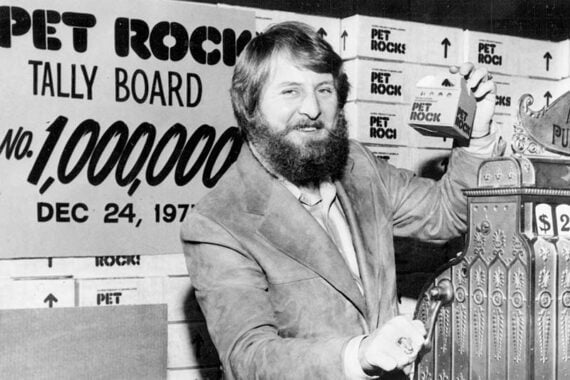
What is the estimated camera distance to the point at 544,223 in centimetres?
214

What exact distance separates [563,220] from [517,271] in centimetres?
21

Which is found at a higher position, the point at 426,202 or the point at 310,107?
the point at 310,107

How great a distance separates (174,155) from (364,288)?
1076 millimetres

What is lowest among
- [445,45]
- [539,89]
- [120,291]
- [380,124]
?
[120,291]

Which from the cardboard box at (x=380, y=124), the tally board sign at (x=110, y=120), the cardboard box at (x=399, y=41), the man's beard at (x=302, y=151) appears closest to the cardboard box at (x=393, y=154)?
the cardboard box at (x=380, y=124)

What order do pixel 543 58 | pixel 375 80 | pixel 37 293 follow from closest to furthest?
1. pixel 37 293
2. pixel 375 80
3. pixel 543 58

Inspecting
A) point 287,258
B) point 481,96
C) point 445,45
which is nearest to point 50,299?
point 287,258

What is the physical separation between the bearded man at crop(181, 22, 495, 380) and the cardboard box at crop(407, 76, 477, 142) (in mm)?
88

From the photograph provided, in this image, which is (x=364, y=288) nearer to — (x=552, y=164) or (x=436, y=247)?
(x=552, y=164)

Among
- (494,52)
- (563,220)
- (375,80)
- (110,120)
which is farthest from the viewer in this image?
(494,52)

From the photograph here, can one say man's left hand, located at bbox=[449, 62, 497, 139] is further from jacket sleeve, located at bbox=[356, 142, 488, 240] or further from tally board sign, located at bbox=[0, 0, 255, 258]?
tally board sign, located at bbox=[0, 0, 255, 258]

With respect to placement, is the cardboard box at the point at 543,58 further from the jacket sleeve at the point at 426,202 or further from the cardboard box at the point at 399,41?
the jacket sleeve at the point at 426,202

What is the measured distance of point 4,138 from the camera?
263 cm

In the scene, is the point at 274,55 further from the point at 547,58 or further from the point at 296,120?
the point at 547,58
